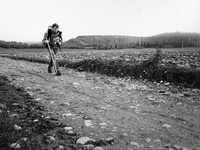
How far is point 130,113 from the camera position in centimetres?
561

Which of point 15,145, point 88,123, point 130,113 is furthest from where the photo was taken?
point 130,113

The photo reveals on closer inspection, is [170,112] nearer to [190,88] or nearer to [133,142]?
[133,142]

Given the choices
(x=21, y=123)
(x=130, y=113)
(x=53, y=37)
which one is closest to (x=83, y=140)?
A: (x=21, y=123)

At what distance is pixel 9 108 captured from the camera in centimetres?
547

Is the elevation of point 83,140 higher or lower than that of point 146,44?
lower

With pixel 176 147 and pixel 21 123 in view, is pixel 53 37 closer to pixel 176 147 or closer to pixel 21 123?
pixel 21 123

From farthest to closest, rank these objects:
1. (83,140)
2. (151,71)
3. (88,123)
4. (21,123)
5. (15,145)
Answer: (151,71)
(88,123)
(21,123)
(83,140)
(15,145)

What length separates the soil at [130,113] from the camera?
158 inches

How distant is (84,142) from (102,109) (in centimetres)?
220

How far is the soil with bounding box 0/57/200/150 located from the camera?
4.00 m

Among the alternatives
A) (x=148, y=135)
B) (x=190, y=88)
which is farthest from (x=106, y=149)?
(x=190, y=88)

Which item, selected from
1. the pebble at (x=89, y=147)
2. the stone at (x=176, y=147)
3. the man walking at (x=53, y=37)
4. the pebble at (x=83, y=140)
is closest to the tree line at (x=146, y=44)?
the man walking at (x=53, y=37)

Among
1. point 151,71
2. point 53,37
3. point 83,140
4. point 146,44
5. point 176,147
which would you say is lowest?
point 176,147

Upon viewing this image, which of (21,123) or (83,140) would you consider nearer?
(83,140)
